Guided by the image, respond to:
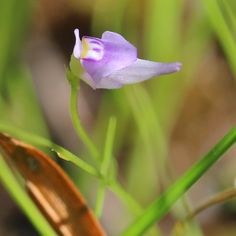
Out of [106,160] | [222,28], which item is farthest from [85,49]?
[222,28]

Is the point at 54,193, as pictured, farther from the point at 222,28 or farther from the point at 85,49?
the point at 222,28

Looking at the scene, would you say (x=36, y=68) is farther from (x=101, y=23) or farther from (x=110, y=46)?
(x=110, y=46)

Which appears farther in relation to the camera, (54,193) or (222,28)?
(222,28)

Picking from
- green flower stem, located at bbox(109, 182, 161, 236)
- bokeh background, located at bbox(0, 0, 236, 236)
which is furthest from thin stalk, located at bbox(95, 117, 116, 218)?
bokeh background, located at bbox(0, 0, 236, 236)

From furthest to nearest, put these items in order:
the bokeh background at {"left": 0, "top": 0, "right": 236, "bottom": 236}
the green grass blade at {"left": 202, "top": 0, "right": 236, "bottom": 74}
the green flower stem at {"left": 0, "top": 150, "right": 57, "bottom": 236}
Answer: the bokeh background at {"left": 0, "top": 0, "right": 236, "bottom": 236} → the green grass blade at {"left": 202, "top": 0, "right": 236, "bottom": 74} → the green flower stem at {"left": 0, "top": 150, "right": 57, "bottom": 236}

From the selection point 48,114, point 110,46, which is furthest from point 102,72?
point 48,114

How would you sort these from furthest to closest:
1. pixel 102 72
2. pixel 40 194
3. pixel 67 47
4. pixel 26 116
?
pixel 67 47 < pixel 26 116 < pixel 40 194 < pixel 102 72

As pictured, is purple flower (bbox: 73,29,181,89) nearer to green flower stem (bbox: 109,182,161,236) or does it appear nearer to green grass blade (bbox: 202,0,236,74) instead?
green flower stem (bbox: 109,182,161,236)
